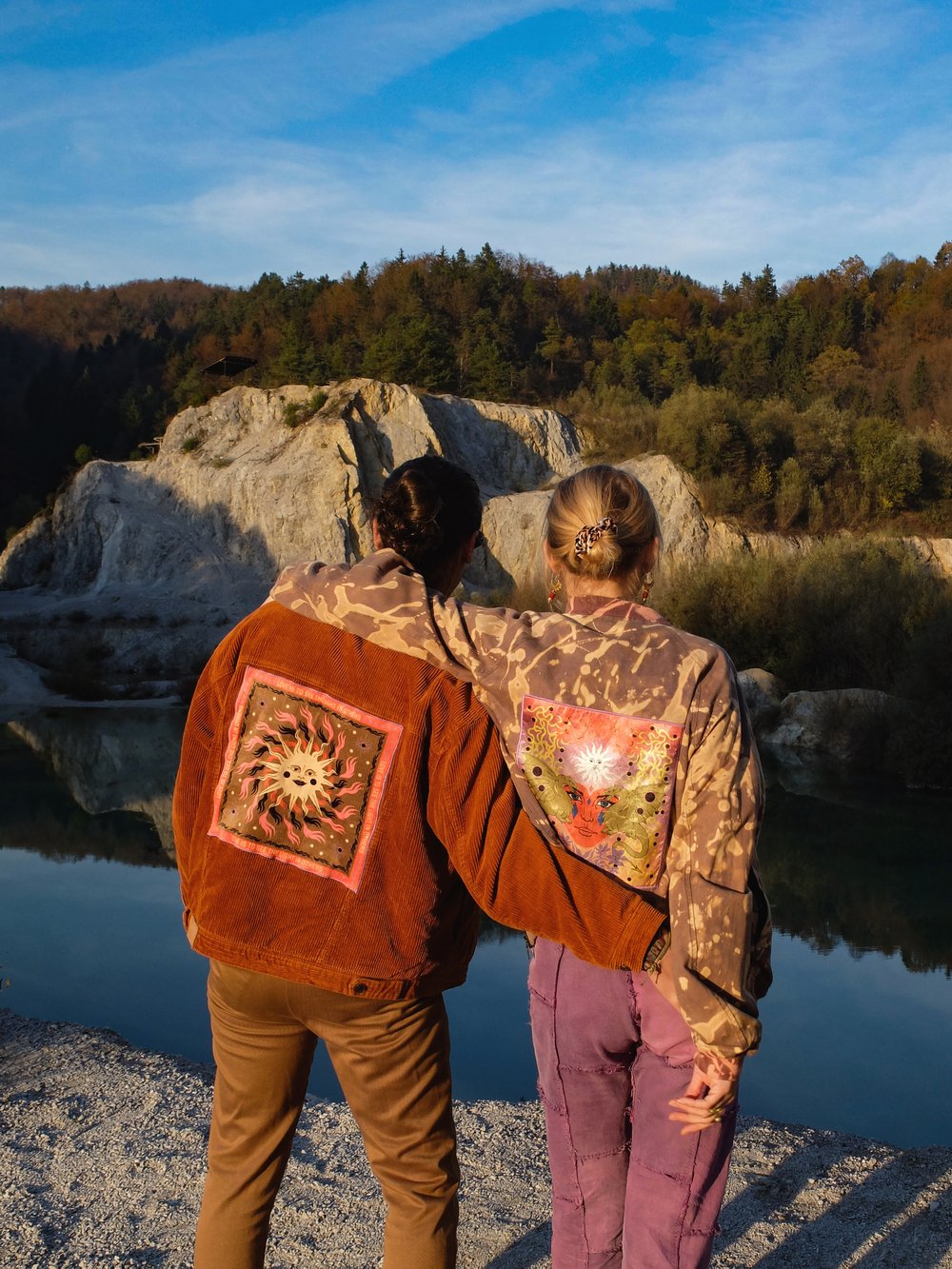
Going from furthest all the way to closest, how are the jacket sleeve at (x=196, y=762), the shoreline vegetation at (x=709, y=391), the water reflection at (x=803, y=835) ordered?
the shoreline vegetation at (x=709, y=391) < the water reflection at (x=803, y=835) < the jacket sleeve at (x=196, y=762)

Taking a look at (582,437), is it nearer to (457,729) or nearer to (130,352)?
(130,352)

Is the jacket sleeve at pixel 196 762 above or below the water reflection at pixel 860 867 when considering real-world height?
above

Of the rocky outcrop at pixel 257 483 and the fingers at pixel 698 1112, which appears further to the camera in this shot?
the rocky outcrop at pixel 257 483

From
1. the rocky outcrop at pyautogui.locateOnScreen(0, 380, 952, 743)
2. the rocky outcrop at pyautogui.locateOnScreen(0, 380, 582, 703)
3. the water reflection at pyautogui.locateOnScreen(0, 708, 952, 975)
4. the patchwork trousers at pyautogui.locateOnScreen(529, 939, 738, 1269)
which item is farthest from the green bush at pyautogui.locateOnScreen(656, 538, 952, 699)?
the patchwork trousers at pyautogui.locateOnScreen(529, 939, 738, 1269)

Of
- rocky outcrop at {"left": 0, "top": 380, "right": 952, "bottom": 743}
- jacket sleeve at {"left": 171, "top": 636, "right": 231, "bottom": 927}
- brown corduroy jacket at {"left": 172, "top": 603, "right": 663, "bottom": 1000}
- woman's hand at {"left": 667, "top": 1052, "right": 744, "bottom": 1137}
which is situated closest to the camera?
woman's hand at {"left": 667, "top": 1052, "right": 744, "bottom": 1137}

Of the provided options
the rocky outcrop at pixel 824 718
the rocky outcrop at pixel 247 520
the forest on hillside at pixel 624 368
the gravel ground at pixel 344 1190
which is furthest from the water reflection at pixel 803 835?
the forest on hillside at pixel 624 368

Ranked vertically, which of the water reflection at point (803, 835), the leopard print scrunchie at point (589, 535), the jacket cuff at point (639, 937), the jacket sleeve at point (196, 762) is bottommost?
the water reflection at point (803, 835)

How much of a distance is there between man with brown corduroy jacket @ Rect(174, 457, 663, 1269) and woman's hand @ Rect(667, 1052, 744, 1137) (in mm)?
191

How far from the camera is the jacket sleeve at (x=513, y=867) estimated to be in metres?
1.68

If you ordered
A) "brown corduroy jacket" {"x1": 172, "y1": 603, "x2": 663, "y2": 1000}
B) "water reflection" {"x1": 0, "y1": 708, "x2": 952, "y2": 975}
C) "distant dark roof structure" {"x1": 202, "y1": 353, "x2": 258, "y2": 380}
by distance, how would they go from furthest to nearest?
"distant dark roof structure" {"x1": 202, "y1": 353, "x2": 258, "y2": 380}, "water reflection" {"x1": 0, "y1": 708, "x2": 952, "y2": 975}, "brown corduroy jacket" {"x1": 172, "y1": 603, "x2": 663, "y2": 1000}

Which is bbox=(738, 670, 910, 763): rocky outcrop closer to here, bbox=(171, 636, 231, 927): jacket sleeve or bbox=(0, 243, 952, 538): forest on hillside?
bbox=(0, 243, 952, 538): forest on hillside

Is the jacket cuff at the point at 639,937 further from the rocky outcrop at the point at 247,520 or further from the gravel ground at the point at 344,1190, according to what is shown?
the rocky outcrop at the point at 247,520

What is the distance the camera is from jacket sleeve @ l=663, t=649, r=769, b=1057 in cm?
162

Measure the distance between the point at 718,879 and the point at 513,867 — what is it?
32 centimetres
